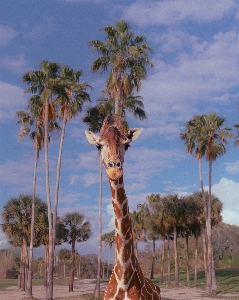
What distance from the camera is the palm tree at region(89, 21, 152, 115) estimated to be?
885 inches

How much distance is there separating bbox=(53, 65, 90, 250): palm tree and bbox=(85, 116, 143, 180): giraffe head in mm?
20242

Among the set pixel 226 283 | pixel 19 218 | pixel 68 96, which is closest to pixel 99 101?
pixel 68 96

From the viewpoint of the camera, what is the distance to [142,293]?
6.88 m

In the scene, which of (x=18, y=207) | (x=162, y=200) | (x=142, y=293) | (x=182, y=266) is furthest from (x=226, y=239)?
(x=142, y=293)

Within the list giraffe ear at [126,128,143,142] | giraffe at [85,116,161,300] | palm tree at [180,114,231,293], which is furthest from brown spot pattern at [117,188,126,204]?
palm tree at [180,114,231,293]

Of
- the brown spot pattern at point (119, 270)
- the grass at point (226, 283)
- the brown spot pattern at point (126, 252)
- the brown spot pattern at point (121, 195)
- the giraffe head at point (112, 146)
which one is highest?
the giraffe head at point (112, 146)

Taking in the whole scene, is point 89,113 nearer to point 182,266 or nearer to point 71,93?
point 71,93

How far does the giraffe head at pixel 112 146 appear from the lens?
525 cm

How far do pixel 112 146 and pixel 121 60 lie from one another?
1806 centimetres

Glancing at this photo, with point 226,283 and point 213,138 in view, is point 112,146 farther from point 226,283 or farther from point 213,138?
point 226,283

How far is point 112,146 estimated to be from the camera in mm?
5418

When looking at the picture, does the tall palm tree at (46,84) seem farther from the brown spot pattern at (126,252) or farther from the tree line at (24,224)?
the brown spot pattern at (126,252)

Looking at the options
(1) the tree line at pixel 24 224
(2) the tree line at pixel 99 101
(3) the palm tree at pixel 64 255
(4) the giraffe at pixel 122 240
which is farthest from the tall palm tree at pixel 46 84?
(3) the palm tree at pixel 64 255

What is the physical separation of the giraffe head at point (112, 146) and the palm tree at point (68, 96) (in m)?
20.2
